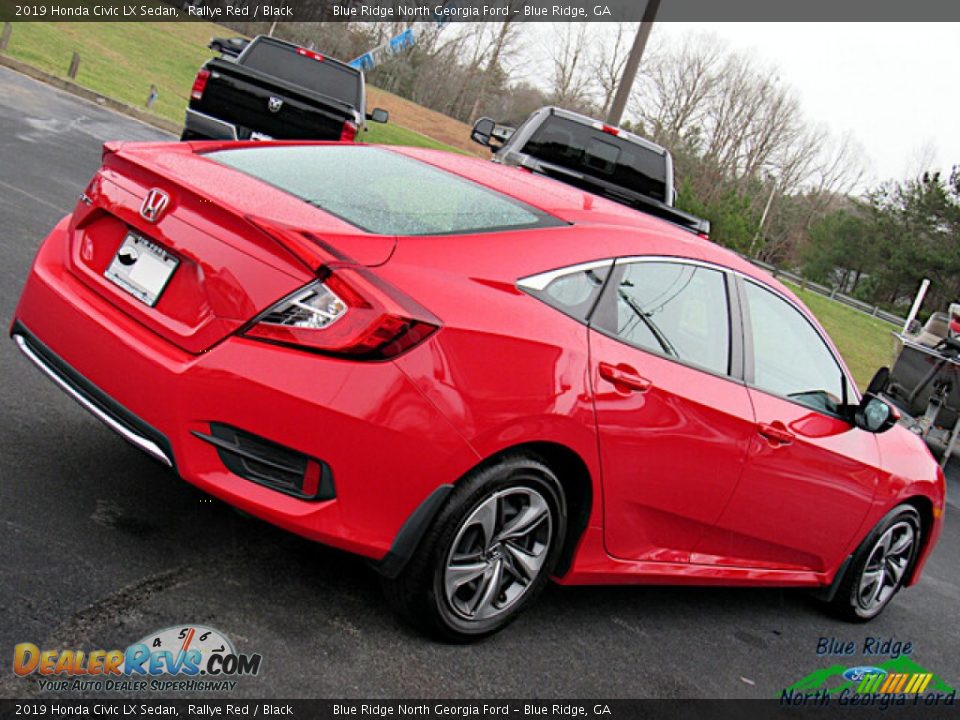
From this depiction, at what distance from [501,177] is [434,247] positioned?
112 cm

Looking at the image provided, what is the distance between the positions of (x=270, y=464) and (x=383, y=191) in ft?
3.99

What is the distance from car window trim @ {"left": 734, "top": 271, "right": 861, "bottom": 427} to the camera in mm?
4480

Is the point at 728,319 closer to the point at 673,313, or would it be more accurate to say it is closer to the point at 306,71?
the point at 673,313

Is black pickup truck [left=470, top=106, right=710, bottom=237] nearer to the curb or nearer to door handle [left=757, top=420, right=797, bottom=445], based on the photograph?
door handle [left=757, top=420, right=797, bottom=445]

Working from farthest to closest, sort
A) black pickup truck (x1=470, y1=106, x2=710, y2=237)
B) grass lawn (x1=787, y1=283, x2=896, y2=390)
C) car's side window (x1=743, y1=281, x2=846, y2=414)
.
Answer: grass lawn (x1=787, y1=283, x2=896, y2=390)
black pickup truck (x1=470, y1=106, x2=710, y2=237)
car's side window (x1=743, y1=281, x2=846, y2=414)

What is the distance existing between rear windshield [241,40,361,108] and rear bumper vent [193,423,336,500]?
40.7 feet

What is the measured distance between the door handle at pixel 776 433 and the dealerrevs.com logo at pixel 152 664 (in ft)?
7.44

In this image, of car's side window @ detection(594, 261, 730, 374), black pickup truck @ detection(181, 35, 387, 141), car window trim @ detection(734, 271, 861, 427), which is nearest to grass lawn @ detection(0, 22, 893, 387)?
black pickup truck @ detection(181, 35, 387, 141)

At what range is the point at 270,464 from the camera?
3248 mm

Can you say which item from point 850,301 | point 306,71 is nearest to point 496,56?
point 850,301

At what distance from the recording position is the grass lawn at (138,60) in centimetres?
2311

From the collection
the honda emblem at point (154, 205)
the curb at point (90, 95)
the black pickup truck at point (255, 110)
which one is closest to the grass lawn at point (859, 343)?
the black pickup truck at point (255, 110)

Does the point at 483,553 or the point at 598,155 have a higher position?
the point at 598,155

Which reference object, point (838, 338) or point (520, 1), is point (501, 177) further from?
point (520, 1)
